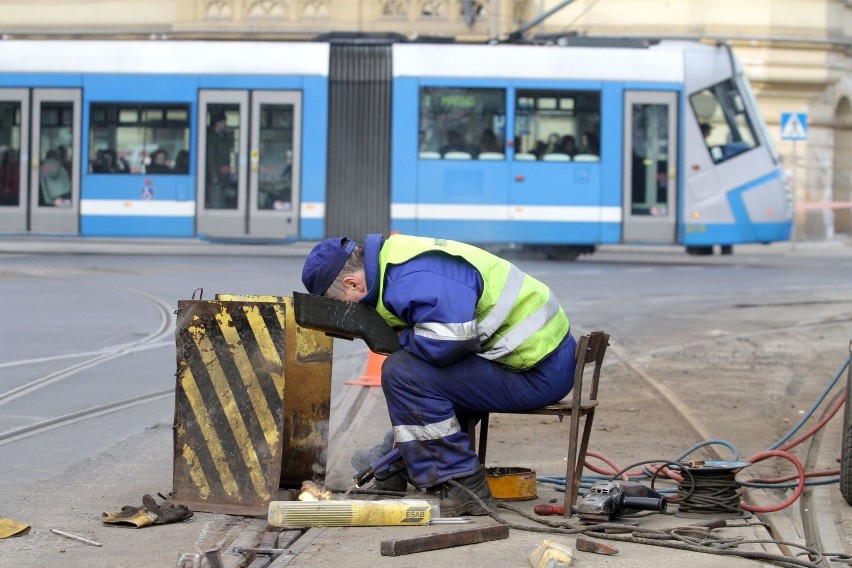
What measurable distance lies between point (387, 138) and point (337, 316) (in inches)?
729

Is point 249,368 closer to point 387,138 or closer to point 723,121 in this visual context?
point 387,138

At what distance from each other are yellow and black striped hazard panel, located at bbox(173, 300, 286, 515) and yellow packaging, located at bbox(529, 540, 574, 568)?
1.41 m

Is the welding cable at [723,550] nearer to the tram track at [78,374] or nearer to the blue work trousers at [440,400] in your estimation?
the blue work trousers at [440,400]

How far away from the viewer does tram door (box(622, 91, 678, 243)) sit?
24011mm

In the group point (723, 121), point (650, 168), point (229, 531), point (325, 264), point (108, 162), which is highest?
point (723, 121)

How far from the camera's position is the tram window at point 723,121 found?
2416 cm

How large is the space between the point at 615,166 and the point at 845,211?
51.8 feet

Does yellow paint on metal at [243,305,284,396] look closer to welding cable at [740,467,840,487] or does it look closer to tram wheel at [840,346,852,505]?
welding cable at [740,467,840,487]

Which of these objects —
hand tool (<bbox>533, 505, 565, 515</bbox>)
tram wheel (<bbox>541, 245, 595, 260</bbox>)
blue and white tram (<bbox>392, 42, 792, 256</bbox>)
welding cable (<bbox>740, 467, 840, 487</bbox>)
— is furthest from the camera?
tram wheel (<bbox>541, 245, 595, 260</bbox>)

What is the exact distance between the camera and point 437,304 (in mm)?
5723

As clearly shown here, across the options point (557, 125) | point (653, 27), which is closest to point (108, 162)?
point (557, 125)

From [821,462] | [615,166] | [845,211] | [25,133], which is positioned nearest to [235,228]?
[25,133]

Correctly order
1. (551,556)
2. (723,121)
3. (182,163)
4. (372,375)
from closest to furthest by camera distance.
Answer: (551,556), (372,375), (182,163), (723,121)

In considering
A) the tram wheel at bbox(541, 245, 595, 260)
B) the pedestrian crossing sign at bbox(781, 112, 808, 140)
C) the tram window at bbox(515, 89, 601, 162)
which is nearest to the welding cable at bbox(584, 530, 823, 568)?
the tram window at bbox(515, 89, 601, 162)
